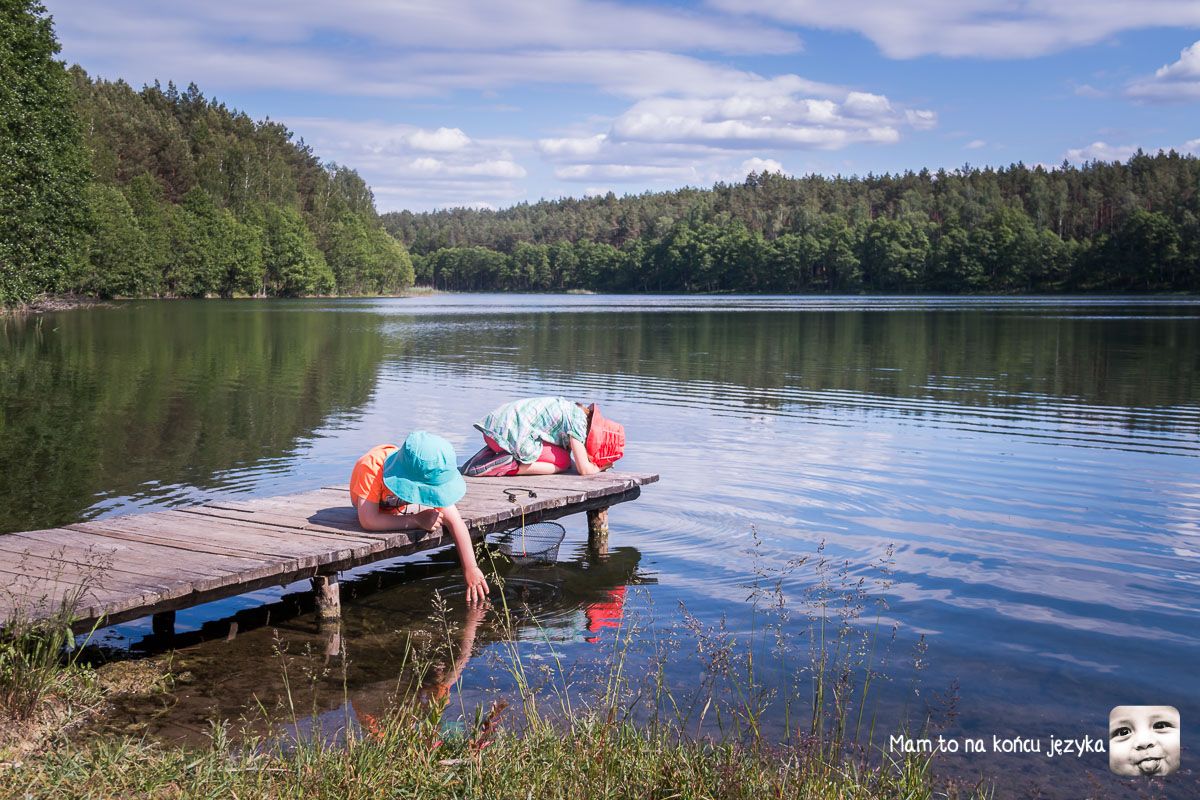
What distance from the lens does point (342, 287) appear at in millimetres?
133875

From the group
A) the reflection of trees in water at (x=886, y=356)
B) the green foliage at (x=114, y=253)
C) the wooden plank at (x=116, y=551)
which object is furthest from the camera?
the green foliage at (x=114, y=253)

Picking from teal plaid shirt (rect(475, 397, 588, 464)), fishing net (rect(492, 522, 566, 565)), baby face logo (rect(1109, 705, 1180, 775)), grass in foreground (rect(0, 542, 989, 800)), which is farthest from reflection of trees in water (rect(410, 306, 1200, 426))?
grass in foreground (rect(0, 542, 989, 800))

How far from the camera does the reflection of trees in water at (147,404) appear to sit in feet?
44.2

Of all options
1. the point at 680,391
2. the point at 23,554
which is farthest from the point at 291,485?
the point at 680,391

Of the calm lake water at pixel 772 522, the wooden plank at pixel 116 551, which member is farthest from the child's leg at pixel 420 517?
the wooden plank at pixel 116 551

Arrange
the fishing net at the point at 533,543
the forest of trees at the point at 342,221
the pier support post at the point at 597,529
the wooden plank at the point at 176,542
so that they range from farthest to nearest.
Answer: the forest of trees at the point at 342,221 → the pier support post at the point at 597,529 → the fishing net at the point at 533,543 → the wooden plank at the point at 176,542

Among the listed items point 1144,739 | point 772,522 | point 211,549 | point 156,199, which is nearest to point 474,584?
point 211,549

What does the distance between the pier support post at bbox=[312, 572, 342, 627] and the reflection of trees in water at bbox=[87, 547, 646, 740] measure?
10 cm

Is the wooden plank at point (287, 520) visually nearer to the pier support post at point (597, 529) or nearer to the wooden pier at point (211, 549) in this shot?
the wooden pier at point (211, 549)

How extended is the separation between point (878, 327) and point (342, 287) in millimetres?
95532

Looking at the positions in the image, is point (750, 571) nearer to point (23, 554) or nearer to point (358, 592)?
point (358, 592)

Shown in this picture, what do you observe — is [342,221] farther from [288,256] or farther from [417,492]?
[417,492]

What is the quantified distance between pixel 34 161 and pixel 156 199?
5905 centimetres

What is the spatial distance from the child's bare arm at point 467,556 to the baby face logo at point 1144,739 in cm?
433
